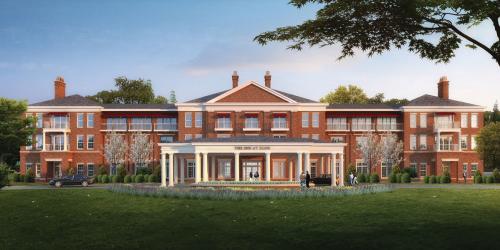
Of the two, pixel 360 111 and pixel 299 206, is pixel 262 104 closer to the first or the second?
pixel 360 111

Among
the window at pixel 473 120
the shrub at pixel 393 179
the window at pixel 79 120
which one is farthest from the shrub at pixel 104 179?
the window at pixel 473 120

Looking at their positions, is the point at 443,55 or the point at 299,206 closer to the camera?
the point at 443,55

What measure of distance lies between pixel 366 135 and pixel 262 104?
45.1 feet

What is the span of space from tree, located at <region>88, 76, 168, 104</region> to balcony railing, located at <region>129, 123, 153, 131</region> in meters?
28.9

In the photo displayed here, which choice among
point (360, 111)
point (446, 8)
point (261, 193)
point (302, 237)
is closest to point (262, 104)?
point (360, 111)

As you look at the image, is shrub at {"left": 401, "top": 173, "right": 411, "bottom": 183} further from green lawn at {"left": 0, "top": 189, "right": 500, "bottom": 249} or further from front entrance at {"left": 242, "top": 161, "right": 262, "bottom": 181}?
green lawn at {"left": 0, "top": 189, "right": 500, "bottom": 249}

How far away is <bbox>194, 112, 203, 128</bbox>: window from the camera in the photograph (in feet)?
225

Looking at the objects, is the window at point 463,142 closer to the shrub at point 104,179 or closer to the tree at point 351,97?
the tree at point 351,97

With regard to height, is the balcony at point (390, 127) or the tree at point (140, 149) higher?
the balcony at point (390, 127)

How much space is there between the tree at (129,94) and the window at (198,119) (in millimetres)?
34114

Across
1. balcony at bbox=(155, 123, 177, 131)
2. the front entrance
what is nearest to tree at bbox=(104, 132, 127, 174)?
balcony at bbox=(155, 123, 177, 131)

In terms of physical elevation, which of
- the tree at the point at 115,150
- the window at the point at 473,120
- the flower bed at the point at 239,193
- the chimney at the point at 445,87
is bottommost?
the flower bed at the point at 239,193

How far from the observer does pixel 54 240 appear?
66.8 ft

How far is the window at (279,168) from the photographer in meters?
65.1
